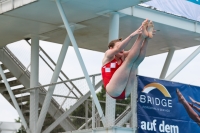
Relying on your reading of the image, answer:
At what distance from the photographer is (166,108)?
21953 millimetres

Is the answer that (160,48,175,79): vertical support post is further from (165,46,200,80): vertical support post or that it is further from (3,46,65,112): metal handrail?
(3,46,65,112): metal handrail

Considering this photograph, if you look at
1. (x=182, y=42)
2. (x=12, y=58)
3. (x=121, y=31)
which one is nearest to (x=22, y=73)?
(x=12, y=58)

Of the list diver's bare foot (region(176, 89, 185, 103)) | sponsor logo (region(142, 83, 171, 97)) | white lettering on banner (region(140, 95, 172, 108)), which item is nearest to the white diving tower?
white lettering on banner (region(140, 95, 172, 108))

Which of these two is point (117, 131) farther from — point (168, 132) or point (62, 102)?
point (62, 102)

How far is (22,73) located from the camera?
91.1 feet

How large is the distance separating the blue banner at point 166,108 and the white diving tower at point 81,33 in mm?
462

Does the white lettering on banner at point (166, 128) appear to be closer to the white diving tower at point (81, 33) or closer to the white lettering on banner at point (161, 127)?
the white lettering on banner at point (161, 127)

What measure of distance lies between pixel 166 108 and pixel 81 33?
17.0ft

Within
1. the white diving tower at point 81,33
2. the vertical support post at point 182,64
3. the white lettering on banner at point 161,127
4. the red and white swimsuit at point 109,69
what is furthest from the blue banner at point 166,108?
the red and white swimsuit at point 109,69

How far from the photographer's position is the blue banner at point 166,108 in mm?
21375

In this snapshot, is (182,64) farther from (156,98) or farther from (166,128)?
(166,128)

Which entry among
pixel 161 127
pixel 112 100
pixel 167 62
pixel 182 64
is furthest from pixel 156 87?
pixel 167 62

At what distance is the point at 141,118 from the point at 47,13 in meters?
5.08

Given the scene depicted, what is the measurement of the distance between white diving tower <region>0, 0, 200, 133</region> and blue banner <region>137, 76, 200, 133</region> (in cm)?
46
